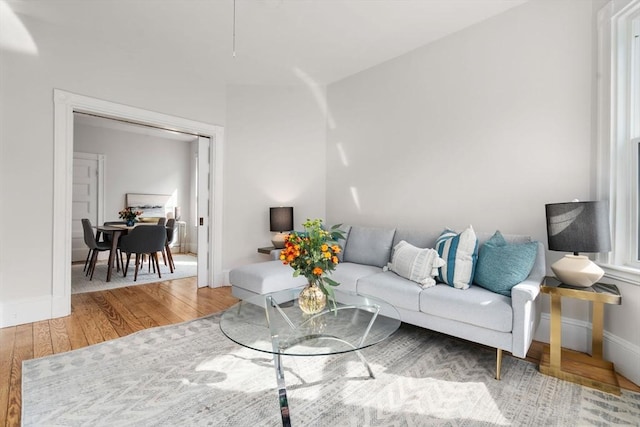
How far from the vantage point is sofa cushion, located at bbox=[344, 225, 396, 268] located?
10.9ft

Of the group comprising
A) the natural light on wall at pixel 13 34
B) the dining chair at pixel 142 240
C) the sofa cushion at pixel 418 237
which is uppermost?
the natural light on wall at pixel 13 34

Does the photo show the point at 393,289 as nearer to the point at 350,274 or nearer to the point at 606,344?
the point at 350,274

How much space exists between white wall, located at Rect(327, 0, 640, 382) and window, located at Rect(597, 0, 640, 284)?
142 mm

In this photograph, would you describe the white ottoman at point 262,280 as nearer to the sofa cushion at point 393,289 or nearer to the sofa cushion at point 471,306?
the sofa cushion at point 393,289

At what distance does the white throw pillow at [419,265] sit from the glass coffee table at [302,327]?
0.52m

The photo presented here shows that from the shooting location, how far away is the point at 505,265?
225 centimetres

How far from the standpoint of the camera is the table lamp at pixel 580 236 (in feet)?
6.51

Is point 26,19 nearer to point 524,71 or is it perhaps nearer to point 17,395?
point 17,395

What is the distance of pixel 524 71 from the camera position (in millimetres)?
2721

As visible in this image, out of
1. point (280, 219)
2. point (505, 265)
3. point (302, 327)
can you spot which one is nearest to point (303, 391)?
point (302, 327)

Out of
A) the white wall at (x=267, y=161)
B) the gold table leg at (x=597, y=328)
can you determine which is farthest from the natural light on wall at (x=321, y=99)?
the gold table leg at (x=597, y=328)

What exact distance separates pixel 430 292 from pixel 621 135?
1.72m

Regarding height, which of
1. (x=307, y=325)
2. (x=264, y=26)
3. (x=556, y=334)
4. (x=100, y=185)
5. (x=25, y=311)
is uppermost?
(x=264, y=26)

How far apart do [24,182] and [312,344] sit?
3113 mm
